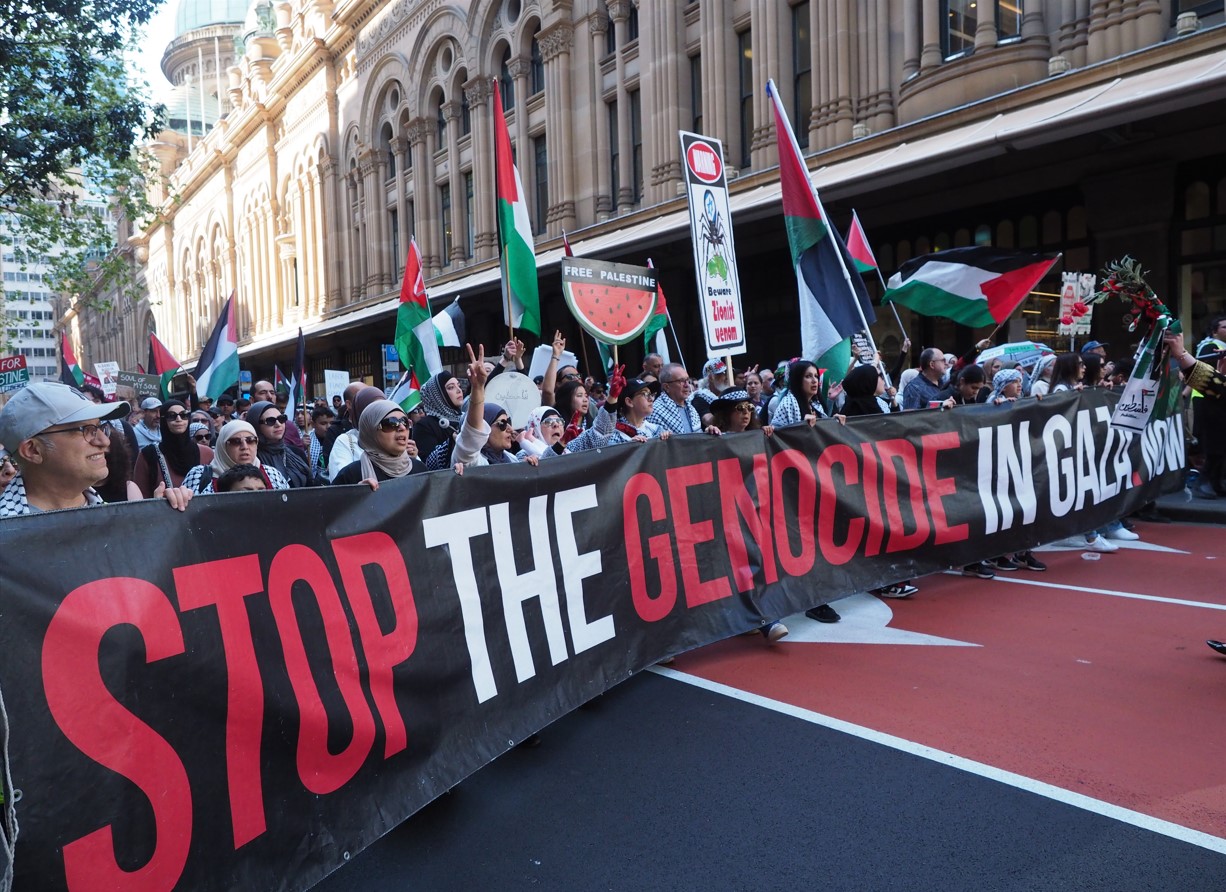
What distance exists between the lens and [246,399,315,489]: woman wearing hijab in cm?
640

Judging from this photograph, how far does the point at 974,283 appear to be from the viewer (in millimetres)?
8297

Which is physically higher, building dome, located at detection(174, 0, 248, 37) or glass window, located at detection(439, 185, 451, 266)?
building dome, located at detection(174, 0, 248, 37)

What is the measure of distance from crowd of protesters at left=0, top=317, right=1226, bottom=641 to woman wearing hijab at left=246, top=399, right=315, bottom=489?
0.04 feet

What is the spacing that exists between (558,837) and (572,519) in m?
1.60

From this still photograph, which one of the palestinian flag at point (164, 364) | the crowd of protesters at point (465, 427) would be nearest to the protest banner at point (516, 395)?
the crowd of protesters at point (465, 427)

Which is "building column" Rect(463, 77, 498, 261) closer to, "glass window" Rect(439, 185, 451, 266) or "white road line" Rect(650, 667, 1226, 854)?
"glass window" Rect(439, 185, 451, 266)

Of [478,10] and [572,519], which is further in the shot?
[478,10]

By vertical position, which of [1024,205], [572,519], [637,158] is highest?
[637,158]

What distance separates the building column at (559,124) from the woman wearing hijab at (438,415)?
55.6ft

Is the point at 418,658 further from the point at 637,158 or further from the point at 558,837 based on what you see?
the point at 637,158

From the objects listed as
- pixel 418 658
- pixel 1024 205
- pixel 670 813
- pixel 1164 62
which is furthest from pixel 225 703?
pixel 1024 205

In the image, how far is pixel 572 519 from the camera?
183 inches

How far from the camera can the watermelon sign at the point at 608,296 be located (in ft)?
26.7

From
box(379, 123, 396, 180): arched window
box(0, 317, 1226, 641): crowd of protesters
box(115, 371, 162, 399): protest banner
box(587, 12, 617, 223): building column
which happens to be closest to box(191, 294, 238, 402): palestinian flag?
box(0, 317, 1226, 641): crowd of protesters
